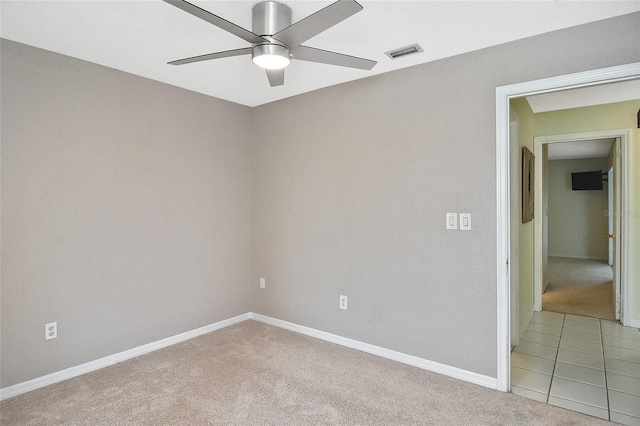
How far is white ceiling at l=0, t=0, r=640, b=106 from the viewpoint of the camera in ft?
6.38

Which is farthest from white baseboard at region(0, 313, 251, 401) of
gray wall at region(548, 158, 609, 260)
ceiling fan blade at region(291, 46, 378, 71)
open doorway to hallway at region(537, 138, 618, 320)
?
gray wall at region(548, 158, 609, 260)

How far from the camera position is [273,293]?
12.7 feet

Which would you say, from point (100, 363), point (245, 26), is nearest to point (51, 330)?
point (100, 363)

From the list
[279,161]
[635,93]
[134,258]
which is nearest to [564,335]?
[635,93]

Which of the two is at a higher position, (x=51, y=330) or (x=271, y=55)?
(x=271, y=55)

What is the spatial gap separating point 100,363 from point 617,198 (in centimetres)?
532

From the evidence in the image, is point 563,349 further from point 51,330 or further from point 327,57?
point 51,330

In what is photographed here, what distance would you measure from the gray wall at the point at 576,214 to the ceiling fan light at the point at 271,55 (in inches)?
272

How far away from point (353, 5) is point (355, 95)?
175 cm

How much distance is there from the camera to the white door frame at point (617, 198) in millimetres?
3734

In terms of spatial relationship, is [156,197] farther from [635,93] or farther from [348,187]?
[635,93]

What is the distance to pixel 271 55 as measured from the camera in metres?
1.91

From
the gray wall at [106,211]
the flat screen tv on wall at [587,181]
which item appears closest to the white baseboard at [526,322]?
the gray wall at [106,211]

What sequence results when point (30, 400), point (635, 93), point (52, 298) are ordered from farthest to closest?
point (635, 93) → point (52, 298) → point (30, 400)
